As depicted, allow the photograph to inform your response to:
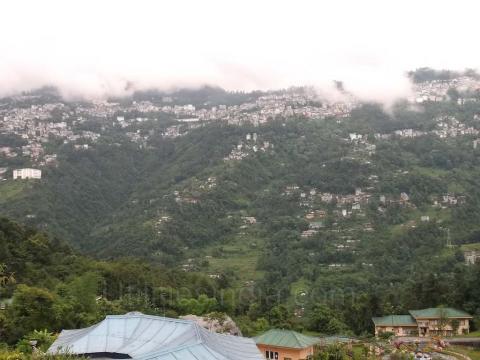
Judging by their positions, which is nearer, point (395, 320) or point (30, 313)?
point (30, 313)

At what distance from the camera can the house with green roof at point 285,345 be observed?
2419cm

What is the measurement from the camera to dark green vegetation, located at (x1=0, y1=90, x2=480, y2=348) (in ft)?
123

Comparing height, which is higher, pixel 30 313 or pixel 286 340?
pixel 30 313

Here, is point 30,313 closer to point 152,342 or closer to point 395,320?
point 152,342

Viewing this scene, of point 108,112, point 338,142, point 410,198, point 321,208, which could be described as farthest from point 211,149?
point 108,112

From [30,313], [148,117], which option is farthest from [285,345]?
[148,117]

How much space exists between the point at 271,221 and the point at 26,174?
137 ft

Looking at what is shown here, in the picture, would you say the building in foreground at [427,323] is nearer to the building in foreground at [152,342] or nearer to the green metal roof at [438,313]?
the green metal roof at [438,313]

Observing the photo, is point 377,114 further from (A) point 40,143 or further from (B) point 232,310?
(B) point 232,310

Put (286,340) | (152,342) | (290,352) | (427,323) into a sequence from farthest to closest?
(427,323), (286,340), (290,352), (152,342)

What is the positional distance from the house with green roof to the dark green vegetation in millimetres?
5198

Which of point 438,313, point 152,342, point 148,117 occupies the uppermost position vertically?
point 148,117

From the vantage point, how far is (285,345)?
24359 mm

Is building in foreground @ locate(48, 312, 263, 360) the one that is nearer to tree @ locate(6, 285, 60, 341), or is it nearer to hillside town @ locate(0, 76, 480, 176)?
tree @ locate(6, 285, 60, 341)
